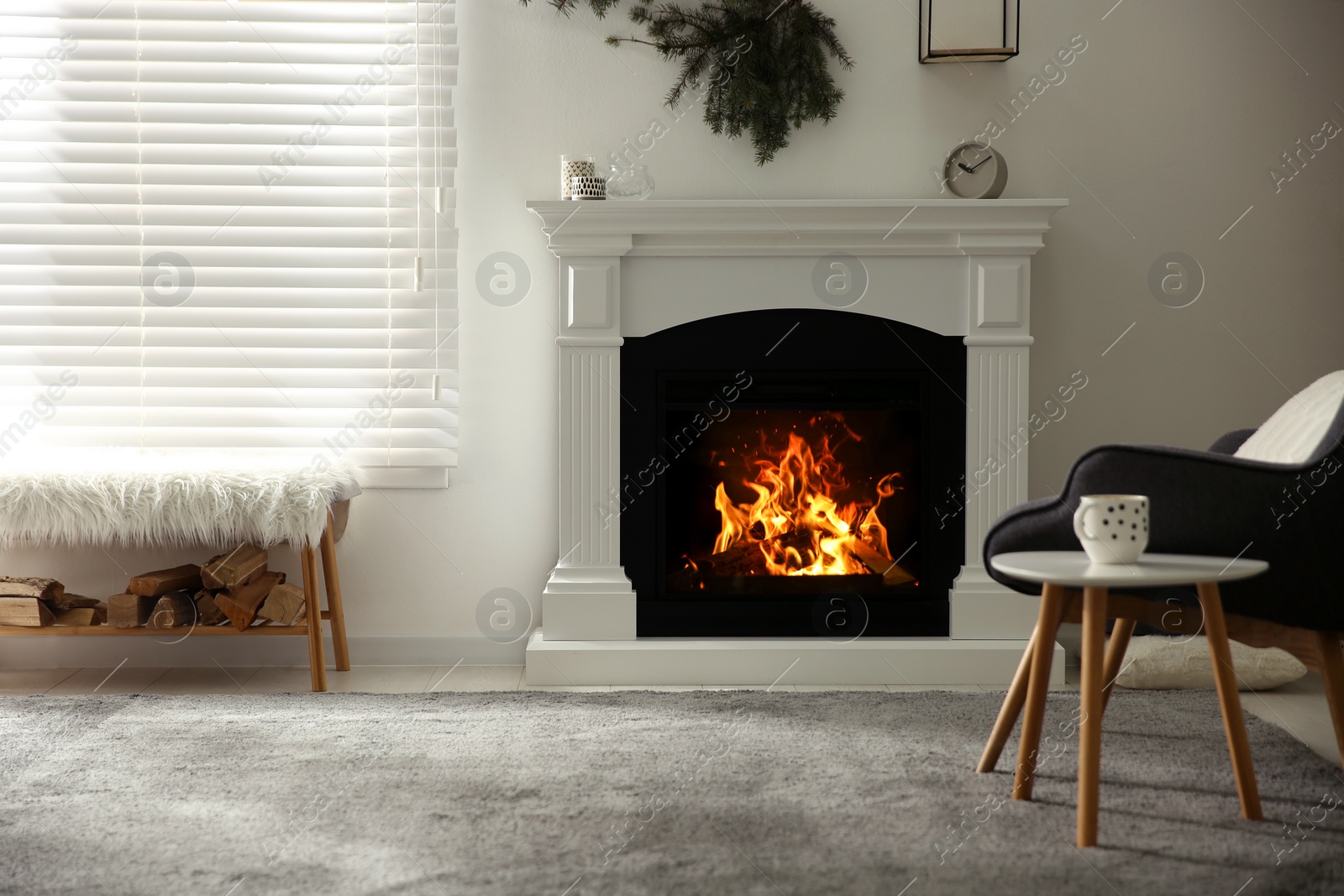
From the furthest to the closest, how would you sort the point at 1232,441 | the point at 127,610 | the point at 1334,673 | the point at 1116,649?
the point at 127,610 < the point at 1232,441 < the point at 1116,649 < the point at 1334,673

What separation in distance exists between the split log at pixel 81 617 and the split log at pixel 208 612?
0.25m

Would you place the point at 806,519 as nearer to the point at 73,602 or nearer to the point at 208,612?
the point at 208,612

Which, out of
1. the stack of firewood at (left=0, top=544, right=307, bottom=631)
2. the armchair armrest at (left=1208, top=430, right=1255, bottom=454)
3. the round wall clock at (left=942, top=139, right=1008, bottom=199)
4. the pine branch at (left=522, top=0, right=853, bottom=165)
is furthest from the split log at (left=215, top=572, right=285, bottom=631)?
the armchair armrest at (left=1208, top=430, right=1255, bottom=454)

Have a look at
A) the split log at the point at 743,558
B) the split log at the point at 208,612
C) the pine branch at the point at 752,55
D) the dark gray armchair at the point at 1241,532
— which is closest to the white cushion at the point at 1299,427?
the dark gray armchair at the point at 1241,532

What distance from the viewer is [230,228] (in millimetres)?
2875

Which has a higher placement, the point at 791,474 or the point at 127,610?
the point at 791,474

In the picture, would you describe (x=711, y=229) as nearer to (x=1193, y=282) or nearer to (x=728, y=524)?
(x=728, y=524)

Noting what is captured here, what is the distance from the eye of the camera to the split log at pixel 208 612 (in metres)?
2.67

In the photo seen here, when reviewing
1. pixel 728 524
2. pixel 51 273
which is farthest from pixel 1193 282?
pixel 51 273

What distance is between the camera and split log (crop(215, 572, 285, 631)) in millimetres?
2627

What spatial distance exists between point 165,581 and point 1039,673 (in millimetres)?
2166

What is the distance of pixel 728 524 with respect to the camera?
9.27ft

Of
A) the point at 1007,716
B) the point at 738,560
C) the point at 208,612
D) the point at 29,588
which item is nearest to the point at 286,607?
the point at 208,612

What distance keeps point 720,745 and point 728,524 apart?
2.86ft
